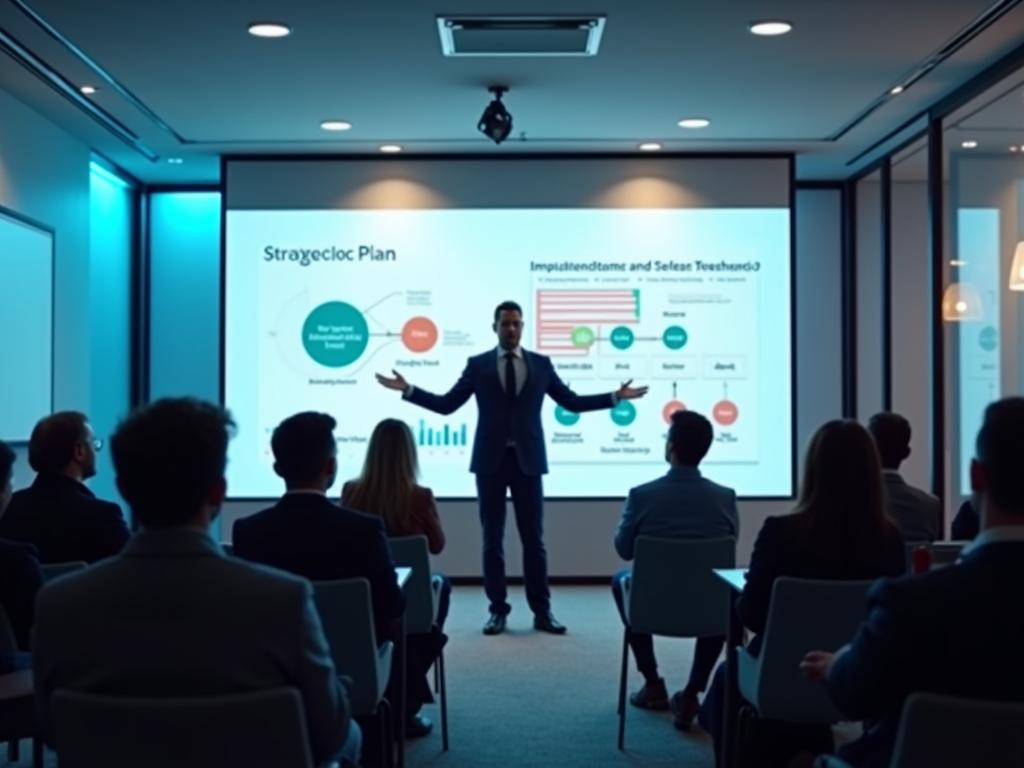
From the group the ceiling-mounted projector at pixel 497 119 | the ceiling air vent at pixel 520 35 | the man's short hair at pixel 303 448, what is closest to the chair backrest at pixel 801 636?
the man's short hair at pixel 303 448

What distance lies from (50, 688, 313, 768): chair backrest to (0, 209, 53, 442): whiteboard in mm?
5316

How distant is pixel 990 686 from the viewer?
2.09 meters

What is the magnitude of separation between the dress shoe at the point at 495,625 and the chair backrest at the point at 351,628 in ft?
12.1

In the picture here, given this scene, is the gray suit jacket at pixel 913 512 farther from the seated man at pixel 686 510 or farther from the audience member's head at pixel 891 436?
the seated man at pixel 686 510

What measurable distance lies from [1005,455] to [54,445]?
112 inches

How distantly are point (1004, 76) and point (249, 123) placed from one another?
14.8ft

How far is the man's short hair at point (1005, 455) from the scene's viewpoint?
2.10m

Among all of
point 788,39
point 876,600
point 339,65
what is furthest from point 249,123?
point 876,600

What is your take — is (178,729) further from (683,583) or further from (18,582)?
(683,583)

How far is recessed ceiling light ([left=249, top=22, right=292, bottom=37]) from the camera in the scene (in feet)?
18.9

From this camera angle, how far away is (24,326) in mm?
7262

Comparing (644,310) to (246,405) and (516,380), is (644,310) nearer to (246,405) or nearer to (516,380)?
(516,380)

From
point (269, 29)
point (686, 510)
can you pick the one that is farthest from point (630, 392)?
point (269, 29)

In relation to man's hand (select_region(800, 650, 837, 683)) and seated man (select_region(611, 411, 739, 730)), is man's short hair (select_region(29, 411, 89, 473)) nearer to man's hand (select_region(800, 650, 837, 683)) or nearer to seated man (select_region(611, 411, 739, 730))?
seated man (select_region(611, 411, 739, 730))
